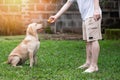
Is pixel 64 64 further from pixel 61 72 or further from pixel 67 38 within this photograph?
pixel 67 38

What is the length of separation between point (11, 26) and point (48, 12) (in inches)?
57.6

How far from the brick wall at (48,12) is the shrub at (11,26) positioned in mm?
152

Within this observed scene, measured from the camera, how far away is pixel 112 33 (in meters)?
16.0

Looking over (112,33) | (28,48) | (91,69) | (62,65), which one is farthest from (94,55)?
(112,33)

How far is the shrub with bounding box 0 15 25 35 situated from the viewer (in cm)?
1722

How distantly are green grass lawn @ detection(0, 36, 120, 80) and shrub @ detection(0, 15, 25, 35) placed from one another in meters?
3.95

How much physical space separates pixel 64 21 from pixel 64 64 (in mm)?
8249

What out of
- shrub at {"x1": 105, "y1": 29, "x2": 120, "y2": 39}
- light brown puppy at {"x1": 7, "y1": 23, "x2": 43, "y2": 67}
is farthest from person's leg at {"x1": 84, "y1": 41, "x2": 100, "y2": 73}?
shrub at {"x1": 105, "y1": 29, "x2": 120, "y2": 39}

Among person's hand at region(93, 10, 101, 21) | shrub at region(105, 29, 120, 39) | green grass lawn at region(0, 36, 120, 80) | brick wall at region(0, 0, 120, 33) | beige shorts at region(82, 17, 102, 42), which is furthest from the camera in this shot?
brick wall at region(0, 0, 120, 33)

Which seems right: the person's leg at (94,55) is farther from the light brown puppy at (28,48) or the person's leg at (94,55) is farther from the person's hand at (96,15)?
the light brown puppy at (28,48)

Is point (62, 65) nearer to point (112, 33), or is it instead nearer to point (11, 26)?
point (112, 33)

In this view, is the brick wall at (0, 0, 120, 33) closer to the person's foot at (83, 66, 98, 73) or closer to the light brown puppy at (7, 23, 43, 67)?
the light brown puppy at (7, 23, 43, 67)

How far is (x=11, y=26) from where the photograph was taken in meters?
17.3

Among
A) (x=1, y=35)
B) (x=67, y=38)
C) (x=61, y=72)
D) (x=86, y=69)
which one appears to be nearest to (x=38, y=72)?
(x=61, y=72)
